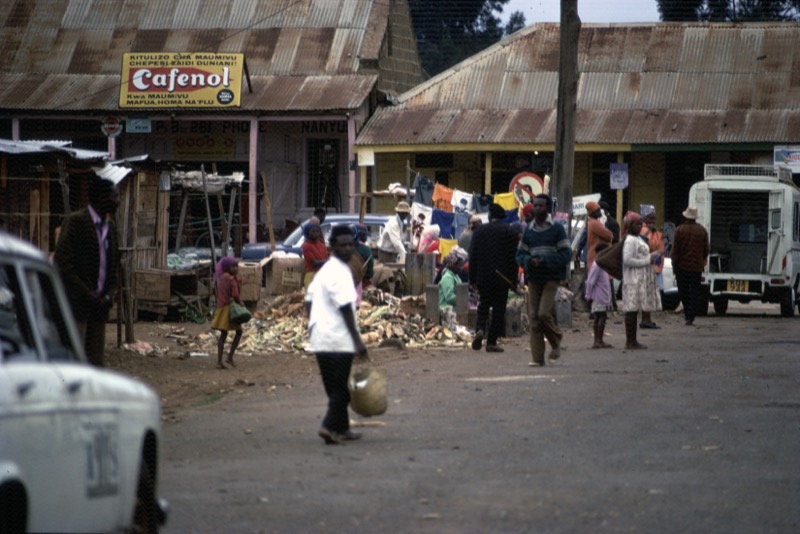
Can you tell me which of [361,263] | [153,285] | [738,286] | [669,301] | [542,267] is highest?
[542,267]

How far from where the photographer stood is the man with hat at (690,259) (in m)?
22.7

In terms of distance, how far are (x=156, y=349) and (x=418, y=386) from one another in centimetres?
580

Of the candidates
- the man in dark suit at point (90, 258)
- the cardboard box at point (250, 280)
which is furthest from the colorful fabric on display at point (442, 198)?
the man in dark suit at point (90, 258)

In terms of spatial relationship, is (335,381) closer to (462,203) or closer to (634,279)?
(634,279)

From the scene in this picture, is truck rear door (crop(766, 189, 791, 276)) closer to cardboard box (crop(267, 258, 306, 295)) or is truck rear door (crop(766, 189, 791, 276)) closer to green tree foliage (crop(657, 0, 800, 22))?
cardboard box (crop(267, 258, 306, 295))

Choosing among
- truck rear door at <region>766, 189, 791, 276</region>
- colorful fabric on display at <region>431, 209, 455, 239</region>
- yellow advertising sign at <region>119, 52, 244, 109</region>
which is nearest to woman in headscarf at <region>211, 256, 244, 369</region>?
colorful fabric on display at <region>431, 209, 455, 239</region>

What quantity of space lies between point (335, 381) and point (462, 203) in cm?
1737

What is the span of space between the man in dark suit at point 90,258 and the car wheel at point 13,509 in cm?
628

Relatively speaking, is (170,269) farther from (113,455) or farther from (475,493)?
(113,455)

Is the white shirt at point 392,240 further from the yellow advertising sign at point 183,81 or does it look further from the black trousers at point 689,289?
the yellow advertising sign at point 183,81

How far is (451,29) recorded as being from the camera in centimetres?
7238

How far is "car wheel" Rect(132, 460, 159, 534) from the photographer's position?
20.5 feet

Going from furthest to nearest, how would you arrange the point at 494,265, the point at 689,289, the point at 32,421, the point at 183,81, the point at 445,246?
1. the point at 183,81
2. the point at 445,246
3. the point at 689,289
4. the point at 494,265
5. the point at 32,421

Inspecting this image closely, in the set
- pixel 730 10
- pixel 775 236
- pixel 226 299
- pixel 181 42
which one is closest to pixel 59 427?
pixel 226 299
